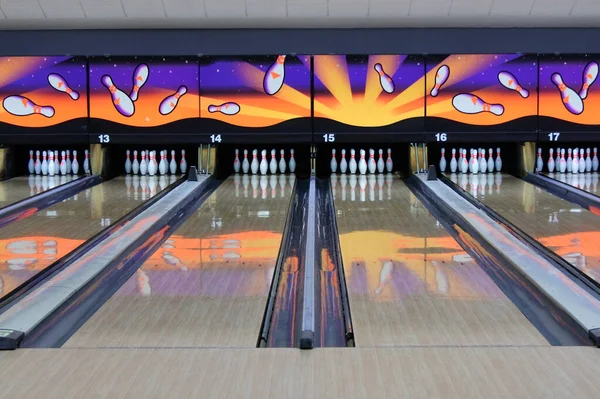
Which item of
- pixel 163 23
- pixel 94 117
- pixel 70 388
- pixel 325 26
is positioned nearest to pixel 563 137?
pixel 325 26

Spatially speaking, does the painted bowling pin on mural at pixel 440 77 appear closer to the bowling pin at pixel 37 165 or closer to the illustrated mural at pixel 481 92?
the illustrated mural at pixel 481 92

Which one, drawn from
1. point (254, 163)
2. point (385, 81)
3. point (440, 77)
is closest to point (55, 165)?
point (254, 163)

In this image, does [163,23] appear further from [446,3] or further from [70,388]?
[70,388]

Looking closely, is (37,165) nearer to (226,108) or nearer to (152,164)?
(152,164)

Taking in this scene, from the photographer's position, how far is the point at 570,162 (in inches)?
296

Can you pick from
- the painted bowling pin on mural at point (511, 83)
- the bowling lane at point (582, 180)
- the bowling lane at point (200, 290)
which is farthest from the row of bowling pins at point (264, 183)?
the bowling lane at point (582, 180)

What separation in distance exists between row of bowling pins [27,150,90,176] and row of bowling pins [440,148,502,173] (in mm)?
3271

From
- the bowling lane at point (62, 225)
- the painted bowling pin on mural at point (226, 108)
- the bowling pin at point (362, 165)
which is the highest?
the painted bowling pin on mural at point (226, 108)

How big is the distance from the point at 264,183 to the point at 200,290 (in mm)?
3448

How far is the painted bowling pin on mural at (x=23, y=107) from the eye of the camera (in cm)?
745

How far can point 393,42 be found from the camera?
7496mm

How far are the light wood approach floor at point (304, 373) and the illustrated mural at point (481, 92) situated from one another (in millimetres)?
4747

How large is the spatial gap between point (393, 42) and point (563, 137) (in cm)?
172

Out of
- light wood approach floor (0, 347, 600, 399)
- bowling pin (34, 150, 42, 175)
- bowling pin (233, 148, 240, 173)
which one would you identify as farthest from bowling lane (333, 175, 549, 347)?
bowling pin (34, 150, 42, 175)
